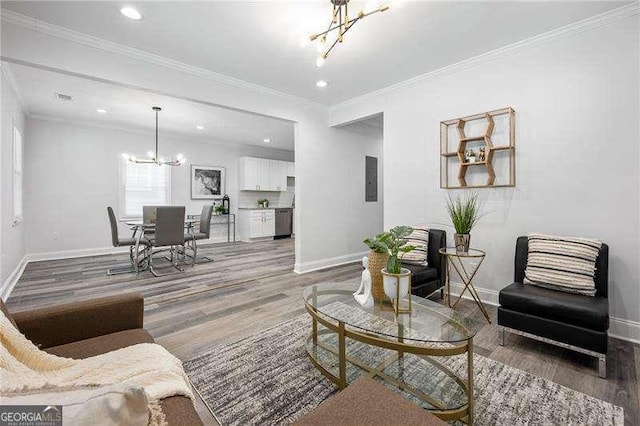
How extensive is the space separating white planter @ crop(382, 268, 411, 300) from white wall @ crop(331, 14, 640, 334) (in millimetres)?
1837

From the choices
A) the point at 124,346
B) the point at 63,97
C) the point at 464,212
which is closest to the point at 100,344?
the point at 124,346

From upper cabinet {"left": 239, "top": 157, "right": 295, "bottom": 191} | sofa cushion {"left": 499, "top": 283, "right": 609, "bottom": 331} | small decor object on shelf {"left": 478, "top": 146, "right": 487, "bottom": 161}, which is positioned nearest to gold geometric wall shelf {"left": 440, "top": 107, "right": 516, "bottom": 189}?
small decor object on shelf {"left": 478, "top": 146, "right": 487, "bottom": 161}

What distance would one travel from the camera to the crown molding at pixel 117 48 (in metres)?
2.47

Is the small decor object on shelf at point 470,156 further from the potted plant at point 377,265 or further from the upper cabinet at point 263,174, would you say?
the upper cabinet at point 263,174

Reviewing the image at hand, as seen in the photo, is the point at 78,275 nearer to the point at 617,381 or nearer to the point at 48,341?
the point at 48,341

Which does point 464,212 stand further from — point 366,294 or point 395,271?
point 366,294

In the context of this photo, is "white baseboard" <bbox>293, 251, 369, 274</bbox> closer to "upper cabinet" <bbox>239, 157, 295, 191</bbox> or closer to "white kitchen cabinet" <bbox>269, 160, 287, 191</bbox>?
"upper cabinet" <bbox>239, 157, 295, 191</bbox>

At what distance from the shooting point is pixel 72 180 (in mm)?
5613

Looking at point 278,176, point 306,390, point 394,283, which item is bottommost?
point 306,390

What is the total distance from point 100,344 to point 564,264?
3202 millimetres

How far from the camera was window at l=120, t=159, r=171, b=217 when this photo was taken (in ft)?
20.4

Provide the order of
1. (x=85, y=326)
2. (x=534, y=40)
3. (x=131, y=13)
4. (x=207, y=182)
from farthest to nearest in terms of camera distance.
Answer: (x=207, y=182), (x=534, y=40), (x=131, y=13), (x=85, y=326)

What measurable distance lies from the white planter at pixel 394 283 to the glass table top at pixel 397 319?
91mm

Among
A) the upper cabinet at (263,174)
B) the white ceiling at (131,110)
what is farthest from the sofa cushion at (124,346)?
the upper cabinet at (263,174)
